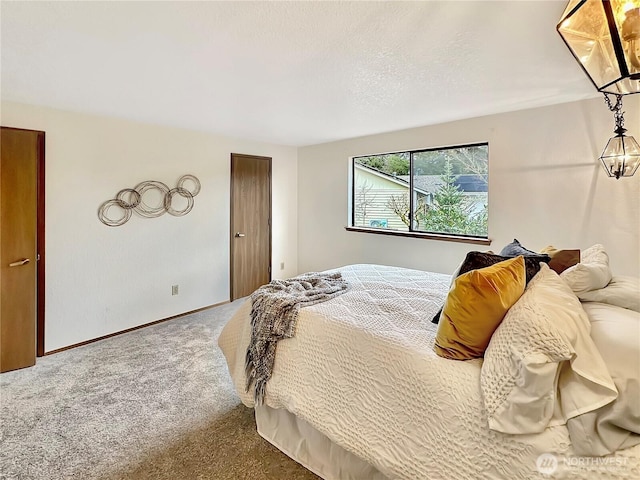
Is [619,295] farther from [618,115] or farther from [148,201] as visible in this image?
[148,201]

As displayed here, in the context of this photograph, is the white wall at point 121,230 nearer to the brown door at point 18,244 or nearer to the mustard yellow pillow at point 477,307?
the brown door at point 18,244

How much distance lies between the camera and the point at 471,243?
3623 millimetres

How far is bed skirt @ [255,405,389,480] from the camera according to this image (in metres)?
1.64

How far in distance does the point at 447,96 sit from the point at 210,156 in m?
2.92

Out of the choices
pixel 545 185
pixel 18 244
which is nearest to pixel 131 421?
pixel 18 244

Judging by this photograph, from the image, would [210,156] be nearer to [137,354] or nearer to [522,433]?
[137,354]

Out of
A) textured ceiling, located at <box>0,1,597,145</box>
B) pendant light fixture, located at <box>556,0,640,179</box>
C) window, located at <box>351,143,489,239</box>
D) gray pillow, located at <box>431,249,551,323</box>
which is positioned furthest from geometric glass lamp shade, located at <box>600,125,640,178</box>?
pendant light fixture, located at <box>556,0,640,179</box>

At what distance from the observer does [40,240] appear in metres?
3.08

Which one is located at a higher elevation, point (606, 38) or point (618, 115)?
point (618, 115)

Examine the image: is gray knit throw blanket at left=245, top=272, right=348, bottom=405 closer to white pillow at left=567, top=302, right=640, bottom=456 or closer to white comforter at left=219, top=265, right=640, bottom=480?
white comforter at left=219, top=265, right=640, bottom=480

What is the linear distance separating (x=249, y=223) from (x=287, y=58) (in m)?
3.07

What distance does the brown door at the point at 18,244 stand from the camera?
2828mm

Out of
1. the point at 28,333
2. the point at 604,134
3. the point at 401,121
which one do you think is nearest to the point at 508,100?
the point at 604,134
